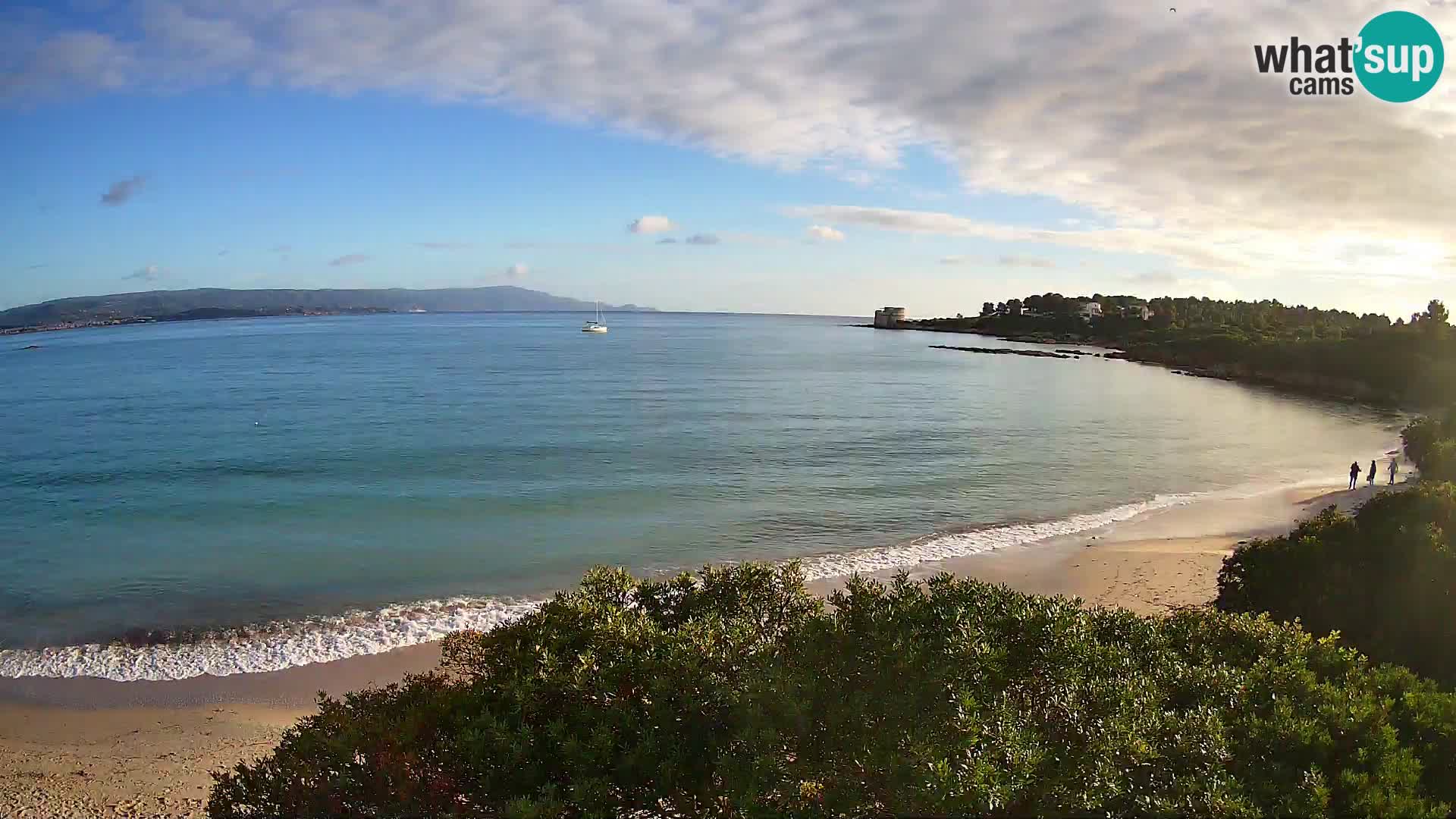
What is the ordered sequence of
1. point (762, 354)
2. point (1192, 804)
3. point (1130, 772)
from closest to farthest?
1. point (1192, 804)
2. point (1130, 772)
3. point (762, 354)

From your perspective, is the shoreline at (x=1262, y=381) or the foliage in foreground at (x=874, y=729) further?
the shoreline at (x=1262, y=381)

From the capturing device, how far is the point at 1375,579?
11789mm

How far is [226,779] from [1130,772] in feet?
24.1

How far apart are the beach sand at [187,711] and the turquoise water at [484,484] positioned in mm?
945

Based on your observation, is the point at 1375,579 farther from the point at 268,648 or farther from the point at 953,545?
the point at 268,648

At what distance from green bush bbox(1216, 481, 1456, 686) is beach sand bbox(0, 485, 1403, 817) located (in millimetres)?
3781

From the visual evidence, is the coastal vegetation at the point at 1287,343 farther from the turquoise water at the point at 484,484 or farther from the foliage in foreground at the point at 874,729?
the foliage in foreground at the point at 874,729

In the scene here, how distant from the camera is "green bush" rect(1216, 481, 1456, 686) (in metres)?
10.5

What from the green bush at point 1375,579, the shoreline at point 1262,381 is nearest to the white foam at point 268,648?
the green bush at point 1375,579

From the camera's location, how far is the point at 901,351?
124 metres

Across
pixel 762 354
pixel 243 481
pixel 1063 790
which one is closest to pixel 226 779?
pixel 1063 790

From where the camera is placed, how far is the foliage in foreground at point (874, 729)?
5.83 m

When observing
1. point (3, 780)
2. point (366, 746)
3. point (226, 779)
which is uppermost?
point (366, 746)

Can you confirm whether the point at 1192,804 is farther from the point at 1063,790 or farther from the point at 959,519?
the point at 959,519
